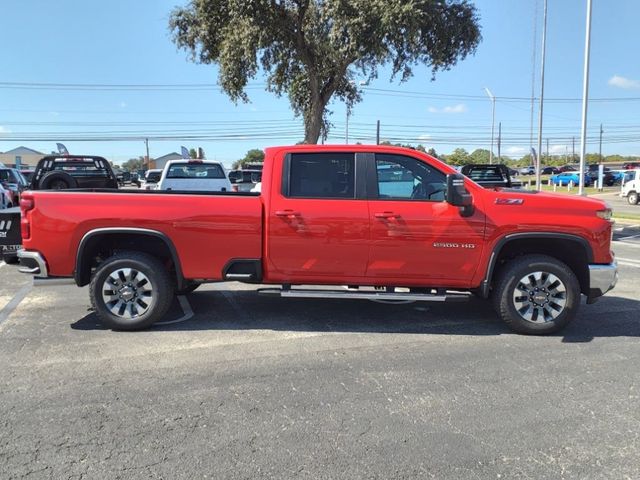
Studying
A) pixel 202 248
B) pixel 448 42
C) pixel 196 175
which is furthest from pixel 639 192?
pixel 202 248

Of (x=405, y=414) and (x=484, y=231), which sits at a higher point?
(x=484, y=231)

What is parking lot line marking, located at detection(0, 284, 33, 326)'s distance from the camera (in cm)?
644

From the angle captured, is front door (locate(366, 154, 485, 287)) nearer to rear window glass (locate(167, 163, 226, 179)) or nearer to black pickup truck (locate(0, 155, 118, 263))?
rear window glass (locate(167, 163, 226, 179))

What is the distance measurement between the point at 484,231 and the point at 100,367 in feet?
12.5

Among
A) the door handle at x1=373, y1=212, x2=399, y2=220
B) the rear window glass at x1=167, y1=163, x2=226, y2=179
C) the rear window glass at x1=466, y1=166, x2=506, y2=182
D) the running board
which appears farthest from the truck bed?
the rear window glass at x1=466, y1=166, x2=506, y2=182

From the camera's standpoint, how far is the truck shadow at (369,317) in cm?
590

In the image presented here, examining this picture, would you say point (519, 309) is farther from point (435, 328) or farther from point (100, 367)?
point (100, 367)

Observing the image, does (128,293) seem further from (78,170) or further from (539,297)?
(78,170)

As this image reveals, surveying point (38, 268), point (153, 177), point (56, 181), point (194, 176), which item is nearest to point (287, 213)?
point (38, 268)

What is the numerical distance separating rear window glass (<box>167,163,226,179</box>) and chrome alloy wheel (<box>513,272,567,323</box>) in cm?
932

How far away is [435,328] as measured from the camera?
234 inches

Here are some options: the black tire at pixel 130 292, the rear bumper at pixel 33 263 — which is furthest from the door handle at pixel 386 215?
the rear bumper at pixel 33 263

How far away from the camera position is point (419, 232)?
552 cm

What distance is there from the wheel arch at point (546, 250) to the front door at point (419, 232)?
0.21 m
